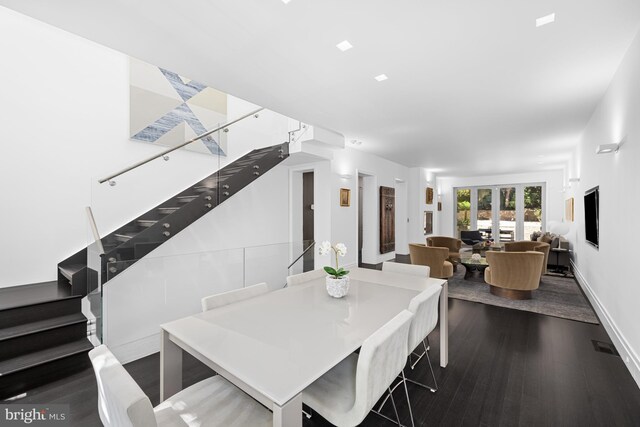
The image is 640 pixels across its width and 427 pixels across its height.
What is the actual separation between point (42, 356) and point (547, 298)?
6499 millimetres

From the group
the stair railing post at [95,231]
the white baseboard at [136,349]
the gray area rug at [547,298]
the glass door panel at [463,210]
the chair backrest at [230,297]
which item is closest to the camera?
the chair backrest at [230,297]

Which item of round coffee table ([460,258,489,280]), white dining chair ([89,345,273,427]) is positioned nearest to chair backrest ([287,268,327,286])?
white dining chair ([89,345,273,427])

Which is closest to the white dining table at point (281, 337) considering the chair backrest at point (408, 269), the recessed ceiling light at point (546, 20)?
the chair backrest at point (408, 269)

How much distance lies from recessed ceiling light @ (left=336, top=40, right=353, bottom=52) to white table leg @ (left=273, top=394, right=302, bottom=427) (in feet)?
8.43

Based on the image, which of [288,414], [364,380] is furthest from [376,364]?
[288,414]

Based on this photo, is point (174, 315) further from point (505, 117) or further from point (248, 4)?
point (505, 117)

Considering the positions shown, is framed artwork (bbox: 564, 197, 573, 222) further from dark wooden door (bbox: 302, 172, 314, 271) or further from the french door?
dark wooden door (bbox: 302, 172, 314, 271)

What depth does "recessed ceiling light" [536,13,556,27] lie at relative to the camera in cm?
204

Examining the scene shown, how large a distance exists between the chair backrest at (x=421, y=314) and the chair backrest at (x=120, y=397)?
1.35 meters

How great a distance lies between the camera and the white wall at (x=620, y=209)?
2.36m

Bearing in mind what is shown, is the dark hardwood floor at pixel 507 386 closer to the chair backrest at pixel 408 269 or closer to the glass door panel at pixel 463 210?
the chair backrest at pixel 408 269

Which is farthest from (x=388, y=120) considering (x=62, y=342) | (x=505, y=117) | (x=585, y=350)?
(x=62, y=342)

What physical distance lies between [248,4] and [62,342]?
3353 mm

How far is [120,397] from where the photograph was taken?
86 centimetres
